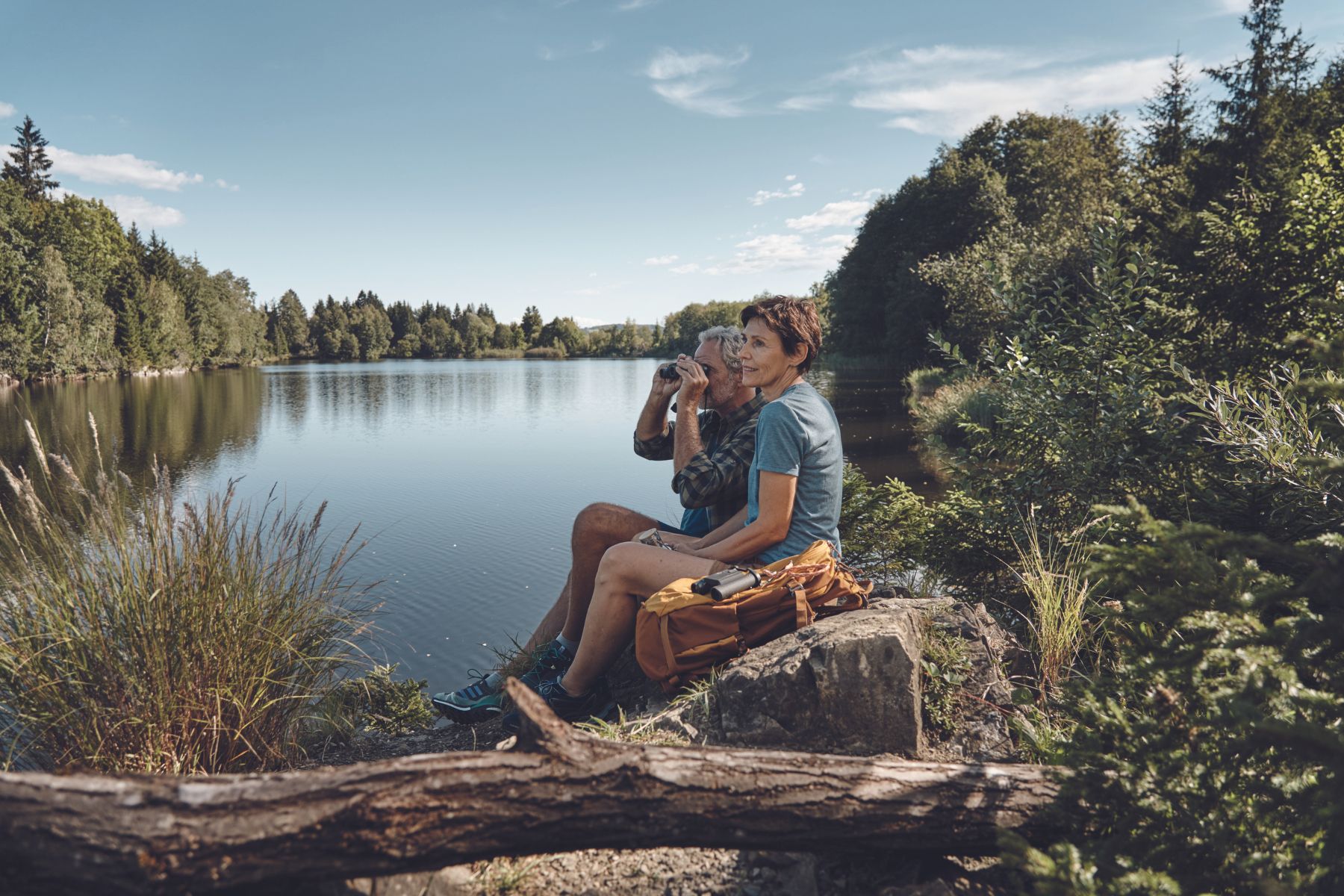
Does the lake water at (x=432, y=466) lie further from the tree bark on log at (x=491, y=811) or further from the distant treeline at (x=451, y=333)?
the distant treeline at (x=451, y=333)

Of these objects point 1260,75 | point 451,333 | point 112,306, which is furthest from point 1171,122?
point 451,333

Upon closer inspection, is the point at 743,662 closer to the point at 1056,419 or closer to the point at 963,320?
the point at 1056,419

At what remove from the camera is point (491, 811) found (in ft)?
5.63

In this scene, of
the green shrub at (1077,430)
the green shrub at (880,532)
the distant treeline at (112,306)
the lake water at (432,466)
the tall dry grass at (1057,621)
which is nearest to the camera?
the tall dry grass at (1057,621)

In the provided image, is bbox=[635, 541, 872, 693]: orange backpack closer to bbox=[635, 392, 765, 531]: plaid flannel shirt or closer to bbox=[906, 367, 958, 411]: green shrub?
bbox=[635, 392, 765, 531]: plaid flannel shirt

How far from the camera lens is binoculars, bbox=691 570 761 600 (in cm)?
291

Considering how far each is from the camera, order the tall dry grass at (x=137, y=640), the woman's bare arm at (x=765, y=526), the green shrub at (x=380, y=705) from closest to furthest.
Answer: the tall dry grass at (x=137, y=640), the woman's bare arm at (x=765, y=526), the green shrub at (x=380, y=705)

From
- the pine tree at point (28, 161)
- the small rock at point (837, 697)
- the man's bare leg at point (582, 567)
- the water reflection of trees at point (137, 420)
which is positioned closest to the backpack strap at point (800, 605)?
the small rock at point (837, 697)

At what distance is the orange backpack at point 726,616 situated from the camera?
9.70 ft

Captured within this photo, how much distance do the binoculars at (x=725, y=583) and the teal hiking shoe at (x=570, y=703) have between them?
769mm

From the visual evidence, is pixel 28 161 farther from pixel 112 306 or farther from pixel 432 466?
pixel 432 466

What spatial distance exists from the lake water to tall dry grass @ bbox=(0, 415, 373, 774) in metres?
0.39

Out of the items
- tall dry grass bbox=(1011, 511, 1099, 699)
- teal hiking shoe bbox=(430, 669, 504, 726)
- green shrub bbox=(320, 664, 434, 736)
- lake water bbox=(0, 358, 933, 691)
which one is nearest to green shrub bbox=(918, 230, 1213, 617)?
tall dry grass bbox=(1011, 511, 1099, 699)

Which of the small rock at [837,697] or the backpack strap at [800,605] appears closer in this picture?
the small rock at [837,697]
